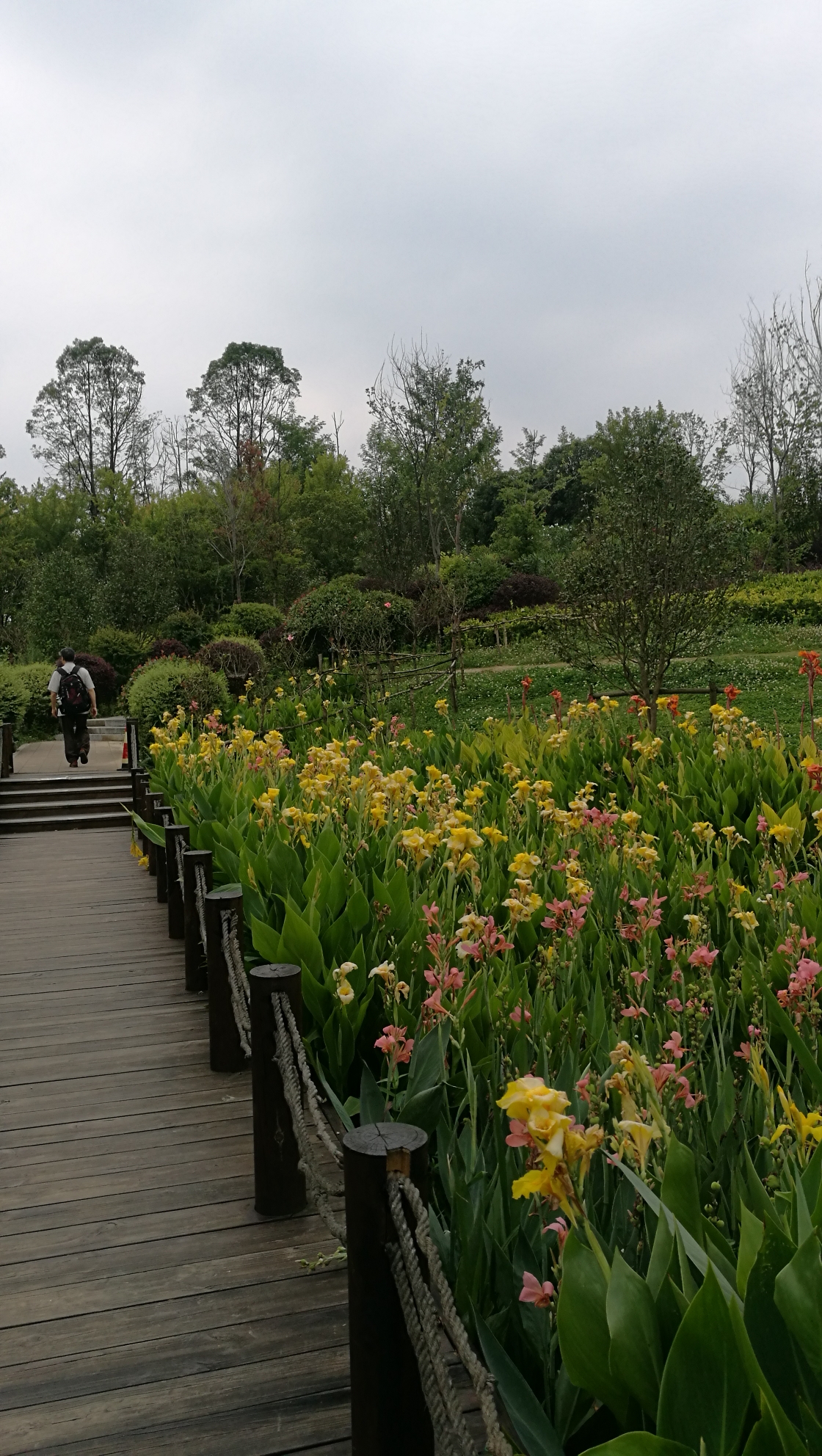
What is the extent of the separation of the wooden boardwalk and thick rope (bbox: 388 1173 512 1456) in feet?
1.69

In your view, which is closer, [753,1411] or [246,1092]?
[753,1411]

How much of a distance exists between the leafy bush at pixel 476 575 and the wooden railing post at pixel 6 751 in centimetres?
1129

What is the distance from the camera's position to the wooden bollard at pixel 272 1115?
2145 mm

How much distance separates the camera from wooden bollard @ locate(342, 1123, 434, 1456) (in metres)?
1.28

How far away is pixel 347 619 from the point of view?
15281mm

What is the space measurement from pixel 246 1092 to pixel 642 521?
293 inches

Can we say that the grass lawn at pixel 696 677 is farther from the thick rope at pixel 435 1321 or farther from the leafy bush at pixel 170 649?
the thick rope at pixel 435 1321

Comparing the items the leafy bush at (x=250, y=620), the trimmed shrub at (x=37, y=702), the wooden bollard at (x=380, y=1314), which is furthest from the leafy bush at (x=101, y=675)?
the wooden bollard at (x=380, y=1314)

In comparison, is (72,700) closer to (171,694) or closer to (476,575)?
(171,694)

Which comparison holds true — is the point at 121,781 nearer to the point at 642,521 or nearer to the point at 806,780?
the point at 642,521

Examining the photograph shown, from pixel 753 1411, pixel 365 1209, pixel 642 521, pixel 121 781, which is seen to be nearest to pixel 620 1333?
pixel 753 1411

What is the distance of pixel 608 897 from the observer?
3166mm

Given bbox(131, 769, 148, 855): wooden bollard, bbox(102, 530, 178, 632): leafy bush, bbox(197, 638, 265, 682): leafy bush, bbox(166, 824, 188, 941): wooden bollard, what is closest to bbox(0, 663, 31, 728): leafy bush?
bbox(197, 638, 265, 682): leafy bush

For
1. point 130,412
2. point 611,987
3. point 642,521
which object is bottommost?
point 611,987
